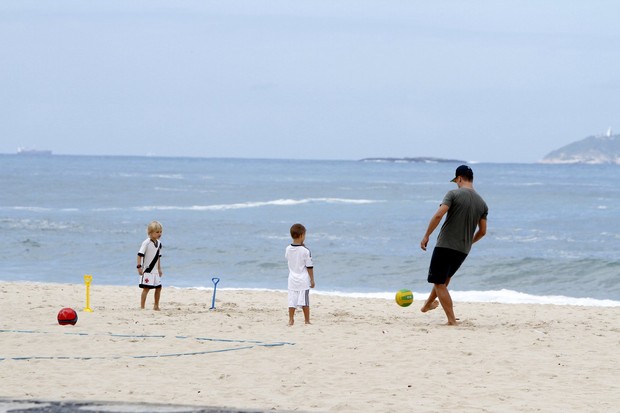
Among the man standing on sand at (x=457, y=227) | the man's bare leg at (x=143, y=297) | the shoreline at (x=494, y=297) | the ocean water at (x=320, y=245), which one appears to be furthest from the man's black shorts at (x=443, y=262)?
the ocean water at (x=320, y=245)

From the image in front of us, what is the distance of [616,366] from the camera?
8258 mm

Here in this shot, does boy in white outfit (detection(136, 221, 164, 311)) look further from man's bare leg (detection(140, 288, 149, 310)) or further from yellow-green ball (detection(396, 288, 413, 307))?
yellow-green ball (detection(396, 288, 413, 307))

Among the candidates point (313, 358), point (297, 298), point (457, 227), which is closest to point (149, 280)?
point (297, 298)

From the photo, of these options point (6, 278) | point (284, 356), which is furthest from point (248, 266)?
point (284, 356)

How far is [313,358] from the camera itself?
8367mm

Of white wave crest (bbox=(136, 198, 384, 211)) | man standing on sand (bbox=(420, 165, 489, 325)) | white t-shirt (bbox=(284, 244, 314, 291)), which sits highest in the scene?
white wave crest (bbox=(136, 198, 384, 211))

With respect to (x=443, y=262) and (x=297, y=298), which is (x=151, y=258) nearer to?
(x=297, y=298)

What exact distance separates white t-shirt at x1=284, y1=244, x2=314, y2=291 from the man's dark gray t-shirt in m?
1.38

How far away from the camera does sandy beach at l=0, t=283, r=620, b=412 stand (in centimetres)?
680

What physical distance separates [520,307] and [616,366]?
5.32 m

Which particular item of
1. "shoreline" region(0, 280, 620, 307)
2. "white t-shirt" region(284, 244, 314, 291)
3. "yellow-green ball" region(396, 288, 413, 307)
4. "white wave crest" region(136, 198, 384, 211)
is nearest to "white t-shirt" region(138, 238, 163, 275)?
"white t-shirt" region(284, 244, 314, 291)

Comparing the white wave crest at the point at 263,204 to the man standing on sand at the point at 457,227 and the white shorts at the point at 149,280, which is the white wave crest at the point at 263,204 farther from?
the man standing on sand at the point at 457,227

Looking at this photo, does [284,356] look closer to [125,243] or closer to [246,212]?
[125,243]

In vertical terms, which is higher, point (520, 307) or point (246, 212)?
point (246, 212)
